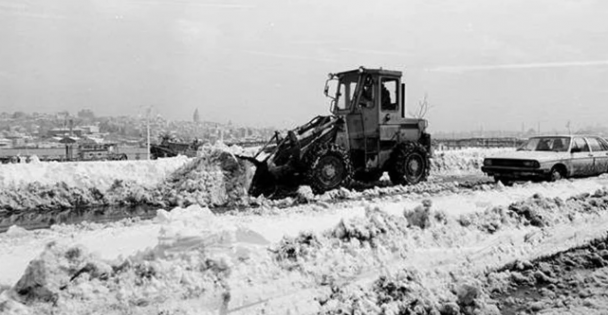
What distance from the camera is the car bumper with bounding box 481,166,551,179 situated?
536 inches

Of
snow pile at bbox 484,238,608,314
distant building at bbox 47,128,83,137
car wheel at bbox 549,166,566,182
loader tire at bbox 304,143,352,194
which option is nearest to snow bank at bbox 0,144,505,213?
loader tire at bbox 304,143,352,194

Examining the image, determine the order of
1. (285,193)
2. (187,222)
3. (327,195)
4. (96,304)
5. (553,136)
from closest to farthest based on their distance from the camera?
(96,304), (187,222), (327,195), (285,193), (553,136)

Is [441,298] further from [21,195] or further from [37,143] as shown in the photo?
[37,143]

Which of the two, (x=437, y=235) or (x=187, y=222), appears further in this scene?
(x=437, y=235)

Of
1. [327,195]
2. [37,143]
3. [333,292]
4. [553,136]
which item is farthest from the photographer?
[37,143]

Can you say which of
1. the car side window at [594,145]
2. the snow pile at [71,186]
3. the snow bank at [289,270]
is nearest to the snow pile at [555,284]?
the snow bank at [289,270]

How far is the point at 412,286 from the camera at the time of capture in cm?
557

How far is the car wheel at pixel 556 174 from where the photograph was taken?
13812mm

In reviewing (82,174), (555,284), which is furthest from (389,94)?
(82,174)

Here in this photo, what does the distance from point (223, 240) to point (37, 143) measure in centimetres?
2049

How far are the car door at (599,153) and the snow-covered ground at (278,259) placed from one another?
760cm

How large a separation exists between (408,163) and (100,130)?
19065 millimetres

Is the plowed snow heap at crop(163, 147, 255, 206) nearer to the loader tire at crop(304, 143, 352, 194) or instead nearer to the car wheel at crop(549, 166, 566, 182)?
the loader tire at crop(304, 143, 352, 194)

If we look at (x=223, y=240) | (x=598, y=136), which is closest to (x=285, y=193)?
(x=223, y=240)
